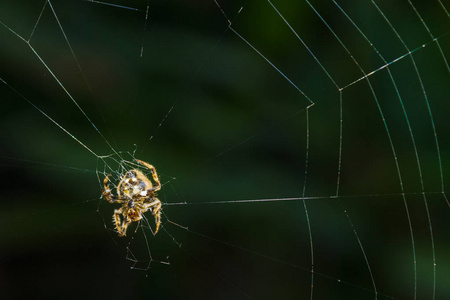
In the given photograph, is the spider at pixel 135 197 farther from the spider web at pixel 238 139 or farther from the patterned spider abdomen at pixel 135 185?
the spider web at pixel 238 139

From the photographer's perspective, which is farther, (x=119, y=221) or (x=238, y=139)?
(x=238, y=139)

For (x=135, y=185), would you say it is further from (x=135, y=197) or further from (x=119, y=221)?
(x=119, y=221)

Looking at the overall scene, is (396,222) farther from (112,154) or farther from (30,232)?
(30,232)

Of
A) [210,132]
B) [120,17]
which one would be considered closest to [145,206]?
[210,132]

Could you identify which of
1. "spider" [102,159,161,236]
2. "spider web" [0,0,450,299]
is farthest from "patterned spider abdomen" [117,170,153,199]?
"spider web" [0,0,450,299]

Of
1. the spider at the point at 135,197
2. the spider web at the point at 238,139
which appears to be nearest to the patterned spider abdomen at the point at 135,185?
the spider at the point at 135,197

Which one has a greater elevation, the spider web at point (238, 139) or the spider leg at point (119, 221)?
the spider web at point (238, 139)

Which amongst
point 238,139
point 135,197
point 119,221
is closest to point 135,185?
point 135,197

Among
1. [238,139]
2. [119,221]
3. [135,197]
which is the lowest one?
[119,221]
